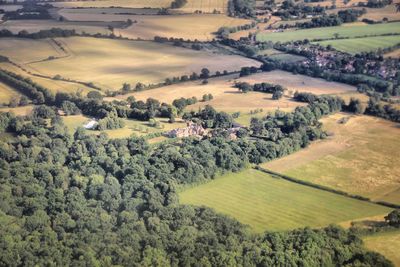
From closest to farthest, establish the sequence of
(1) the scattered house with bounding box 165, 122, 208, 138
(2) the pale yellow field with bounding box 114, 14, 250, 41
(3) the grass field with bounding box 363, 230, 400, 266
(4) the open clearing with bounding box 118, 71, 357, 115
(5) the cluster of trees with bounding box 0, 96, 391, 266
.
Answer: (5) the cluster of trees with bounding box 0, 96, 391, 266 < (3) the grass field with bounding box 363, 230, 400, 266 < (1) the scattered house with bounding box 165, 122, 208, 138 < (4) the open clearing with bounding box 118, 71, 357, 115 < (2) the pale yellow field with bounding box 114, 14, 250, 41

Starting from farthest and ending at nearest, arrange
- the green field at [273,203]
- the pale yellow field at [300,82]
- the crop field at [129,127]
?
the pale yellow field at [300,82] < the crop field at [129,127] < the green field at [273,203]

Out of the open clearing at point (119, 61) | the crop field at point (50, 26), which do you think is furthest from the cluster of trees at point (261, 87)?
the crop field at point (50, 26)

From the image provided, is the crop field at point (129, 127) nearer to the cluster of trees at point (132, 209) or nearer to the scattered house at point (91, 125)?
the scattered house at point (91, 125)

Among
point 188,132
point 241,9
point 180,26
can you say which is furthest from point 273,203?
point 241,9

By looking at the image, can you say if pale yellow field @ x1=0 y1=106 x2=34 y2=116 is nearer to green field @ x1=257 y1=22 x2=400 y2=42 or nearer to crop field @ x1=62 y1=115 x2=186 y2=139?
crop field @ x1=62 y1=115 x2=186 y2=139

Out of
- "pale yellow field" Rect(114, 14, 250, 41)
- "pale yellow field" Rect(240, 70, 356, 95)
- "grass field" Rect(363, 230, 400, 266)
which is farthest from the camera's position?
"pale yellow field" Rect(114, 14, 250, 41)

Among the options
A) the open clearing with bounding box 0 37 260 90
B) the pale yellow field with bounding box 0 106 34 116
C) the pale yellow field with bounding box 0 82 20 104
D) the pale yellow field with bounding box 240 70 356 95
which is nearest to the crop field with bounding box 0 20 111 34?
the open clearing with bounding box 0 37 260 90
